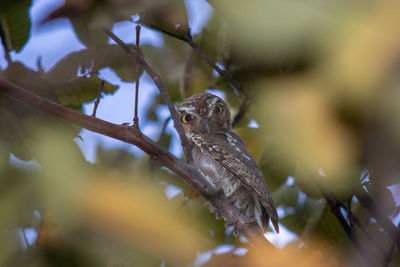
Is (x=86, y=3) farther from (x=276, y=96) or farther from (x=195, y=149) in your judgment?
(x=195, y=149)

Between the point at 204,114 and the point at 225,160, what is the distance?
106cm

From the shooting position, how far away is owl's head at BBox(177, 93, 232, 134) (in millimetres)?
4375

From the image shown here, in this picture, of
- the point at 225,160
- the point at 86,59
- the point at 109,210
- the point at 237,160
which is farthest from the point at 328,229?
the point at 109,210

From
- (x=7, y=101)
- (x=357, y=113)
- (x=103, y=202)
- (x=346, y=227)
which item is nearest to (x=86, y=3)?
(x=103, y=202)

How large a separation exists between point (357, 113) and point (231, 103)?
347cm

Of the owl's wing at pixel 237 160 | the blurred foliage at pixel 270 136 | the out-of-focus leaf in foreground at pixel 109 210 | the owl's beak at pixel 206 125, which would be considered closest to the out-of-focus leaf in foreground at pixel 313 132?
the blurred foliage at pixel 270 136

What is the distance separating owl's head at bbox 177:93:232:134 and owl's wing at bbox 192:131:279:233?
0.28 metres

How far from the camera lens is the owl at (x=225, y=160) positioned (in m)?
3.18

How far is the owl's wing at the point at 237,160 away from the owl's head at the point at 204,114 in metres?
0.28

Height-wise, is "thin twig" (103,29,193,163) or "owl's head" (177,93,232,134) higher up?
"thin twig" (103,29,193,163)

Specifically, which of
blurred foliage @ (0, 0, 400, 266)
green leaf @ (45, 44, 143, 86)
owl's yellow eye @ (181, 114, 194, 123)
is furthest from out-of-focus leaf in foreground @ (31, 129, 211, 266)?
owl's yellow eye @ (181, 114, 194, 123)

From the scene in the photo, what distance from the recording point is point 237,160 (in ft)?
11.3

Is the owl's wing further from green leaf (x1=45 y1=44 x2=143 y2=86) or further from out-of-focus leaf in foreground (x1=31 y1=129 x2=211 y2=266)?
out-of-focus leaf in foreground (x1=31 y1=129 x2=211 y2=266)

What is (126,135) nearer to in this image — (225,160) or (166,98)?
(166,98)
